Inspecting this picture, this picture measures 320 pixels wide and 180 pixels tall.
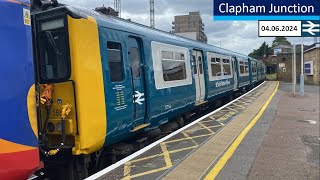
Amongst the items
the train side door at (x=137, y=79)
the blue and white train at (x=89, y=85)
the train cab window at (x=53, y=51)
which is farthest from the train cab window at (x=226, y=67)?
the train cab window at (x=53, y=51)

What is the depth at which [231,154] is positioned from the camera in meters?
6.91

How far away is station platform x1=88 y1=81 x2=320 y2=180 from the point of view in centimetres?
572

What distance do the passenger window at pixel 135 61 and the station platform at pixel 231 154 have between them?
1.53 metres

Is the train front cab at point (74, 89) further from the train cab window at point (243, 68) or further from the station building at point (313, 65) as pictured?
the station building at point (313, 65)

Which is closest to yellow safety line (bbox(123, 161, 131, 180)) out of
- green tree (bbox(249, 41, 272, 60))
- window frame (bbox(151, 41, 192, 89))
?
window frame (bbox(151, 41, 192, 89))

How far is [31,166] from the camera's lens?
4.25m

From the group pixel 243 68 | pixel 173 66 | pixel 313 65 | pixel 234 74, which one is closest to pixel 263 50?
pixel 313 65

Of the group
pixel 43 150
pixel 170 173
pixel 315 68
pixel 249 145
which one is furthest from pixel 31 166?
pixel 315 68

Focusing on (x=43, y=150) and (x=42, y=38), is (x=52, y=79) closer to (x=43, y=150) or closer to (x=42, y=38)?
(x=42, y=38)

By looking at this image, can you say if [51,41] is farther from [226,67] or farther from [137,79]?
[226,67]

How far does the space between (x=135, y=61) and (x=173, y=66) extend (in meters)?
2.45

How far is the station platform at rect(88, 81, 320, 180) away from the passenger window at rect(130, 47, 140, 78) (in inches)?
60.3

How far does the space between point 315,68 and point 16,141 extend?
4184 cm

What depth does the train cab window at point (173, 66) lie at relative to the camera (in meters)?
8.93
